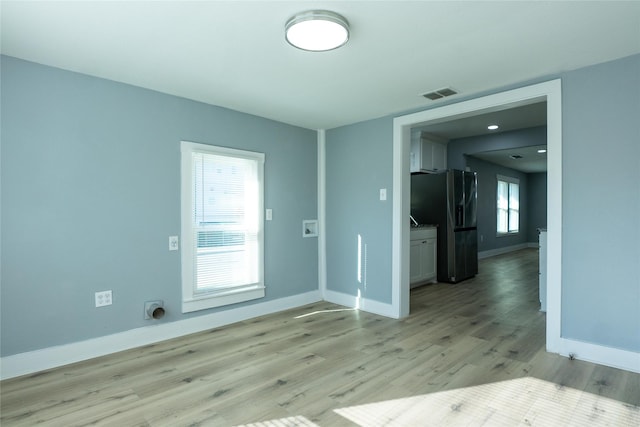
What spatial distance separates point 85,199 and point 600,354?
4146 mm

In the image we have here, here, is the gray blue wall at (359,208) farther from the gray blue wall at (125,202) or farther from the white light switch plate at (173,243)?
the white light switch plate at (173,243)

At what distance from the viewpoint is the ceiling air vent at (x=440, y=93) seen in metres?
3.18

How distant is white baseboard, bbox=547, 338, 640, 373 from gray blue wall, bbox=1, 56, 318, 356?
128 inches

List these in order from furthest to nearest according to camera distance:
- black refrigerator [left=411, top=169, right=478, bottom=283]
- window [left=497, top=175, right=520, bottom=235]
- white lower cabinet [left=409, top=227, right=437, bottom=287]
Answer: window [left=497, top=175, right=520, bottom=235] < black refrigerator [left=411, top=169, right=478, bottom=283] < white lower cabinet [left=409, top=227, right=437, bottom=287]

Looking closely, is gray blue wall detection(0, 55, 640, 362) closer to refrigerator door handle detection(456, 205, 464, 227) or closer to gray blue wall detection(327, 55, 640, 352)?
gray blue wall detection(327, 55, 640, 352)

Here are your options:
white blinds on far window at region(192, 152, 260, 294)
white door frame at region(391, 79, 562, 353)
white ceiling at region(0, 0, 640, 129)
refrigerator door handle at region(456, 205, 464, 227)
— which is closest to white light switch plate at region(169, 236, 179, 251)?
white blinds on far window at region(192, 152, 260, 294)

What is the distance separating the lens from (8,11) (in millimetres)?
1944

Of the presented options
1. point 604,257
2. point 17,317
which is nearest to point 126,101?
point 17,317

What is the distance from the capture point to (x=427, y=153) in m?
6.23

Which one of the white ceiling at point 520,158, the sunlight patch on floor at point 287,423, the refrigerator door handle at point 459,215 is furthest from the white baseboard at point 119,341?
the white ceiling at point 520,158

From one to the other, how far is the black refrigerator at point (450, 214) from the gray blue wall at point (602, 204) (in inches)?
111

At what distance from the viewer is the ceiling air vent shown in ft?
10.4

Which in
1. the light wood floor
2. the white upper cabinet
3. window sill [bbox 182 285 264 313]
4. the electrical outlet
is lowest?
the light wood floor

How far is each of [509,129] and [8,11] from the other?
251 inches
